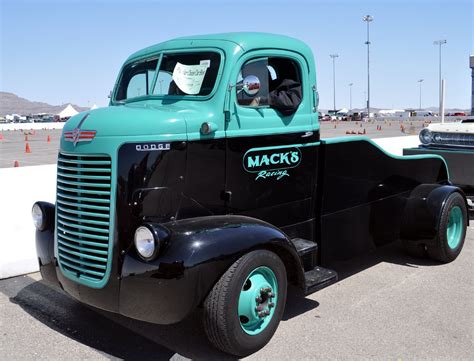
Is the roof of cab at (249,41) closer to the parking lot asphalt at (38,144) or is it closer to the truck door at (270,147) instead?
the truck door at (270,147)

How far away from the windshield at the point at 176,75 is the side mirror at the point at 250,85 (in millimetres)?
245

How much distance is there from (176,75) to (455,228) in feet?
13.0

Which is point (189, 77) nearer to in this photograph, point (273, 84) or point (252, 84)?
point (252, 84)

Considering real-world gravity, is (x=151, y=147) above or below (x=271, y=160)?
above

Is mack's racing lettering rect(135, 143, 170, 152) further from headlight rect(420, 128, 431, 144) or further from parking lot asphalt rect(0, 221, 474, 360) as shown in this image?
headlight rect(420, 128, 431, 144)

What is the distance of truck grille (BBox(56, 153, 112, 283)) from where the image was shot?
11.4 feet

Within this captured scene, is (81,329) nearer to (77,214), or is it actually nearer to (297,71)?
(77,214)

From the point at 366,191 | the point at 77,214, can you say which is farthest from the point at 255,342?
the point at 366,191

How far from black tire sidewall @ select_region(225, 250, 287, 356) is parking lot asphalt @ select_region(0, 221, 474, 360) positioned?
0.12 meters

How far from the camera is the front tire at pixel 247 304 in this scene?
11.0ft

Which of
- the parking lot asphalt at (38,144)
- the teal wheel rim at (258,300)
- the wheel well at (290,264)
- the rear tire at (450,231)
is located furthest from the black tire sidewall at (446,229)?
the parking lot asphalt at (38,144)

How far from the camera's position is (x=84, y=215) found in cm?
359

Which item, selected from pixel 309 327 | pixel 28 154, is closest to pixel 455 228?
pixel 309 327

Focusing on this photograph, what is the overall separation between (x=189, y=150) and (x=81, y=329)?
1751mm
